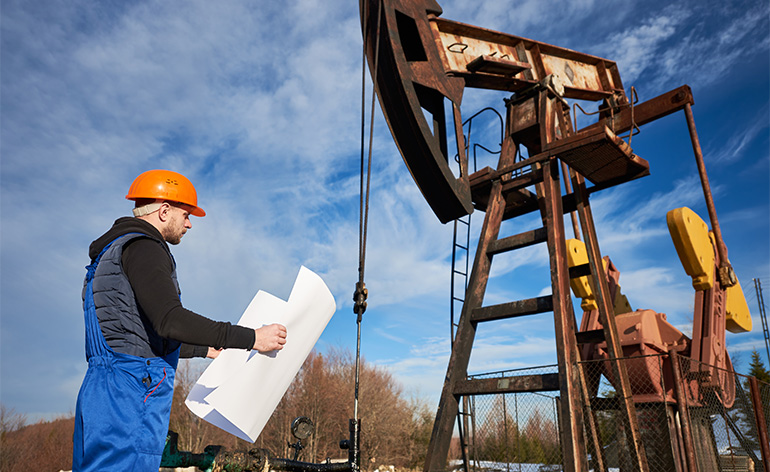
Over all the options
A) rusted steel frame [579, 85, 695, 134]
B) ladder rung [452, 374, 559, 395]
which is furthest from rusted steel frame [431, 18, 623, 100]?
ladder rung [452, 374, 559, 395]

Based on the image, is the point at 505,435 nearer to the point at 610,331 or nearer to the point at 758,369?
the point at 610,331

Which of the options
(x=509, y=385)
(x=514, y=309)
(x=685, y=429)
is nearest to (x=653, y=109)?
(x=514, y=309)

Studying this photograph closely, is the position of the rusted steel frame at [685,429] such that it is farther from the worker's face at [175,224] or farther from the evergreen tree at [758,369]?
the evergreen tree at [758,369]

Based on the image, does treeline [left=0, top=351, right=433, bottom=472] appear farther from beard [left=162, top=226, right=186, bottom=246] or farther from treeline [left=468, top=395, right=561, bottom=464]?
beard [left=162, top=226, right=186, bottom=246]

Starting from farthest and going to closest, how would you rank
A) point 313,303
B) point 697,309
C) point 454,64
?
point 697,309 → point 454,64 → point 313,303

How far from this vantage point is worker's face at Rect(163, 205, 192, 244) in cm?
211

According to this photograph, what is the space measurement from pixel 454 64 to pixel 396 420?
88.1 feet

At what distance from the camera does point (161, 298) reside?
1758 millimetres

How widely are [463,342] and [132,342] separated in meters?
4.30

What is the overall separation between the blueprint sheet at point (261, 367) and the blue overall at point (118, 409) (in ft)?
0.77

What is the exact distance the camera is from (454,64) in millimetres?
5773

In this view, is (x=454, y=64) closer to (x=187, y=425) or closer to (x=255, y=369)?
(x=255, y=369)

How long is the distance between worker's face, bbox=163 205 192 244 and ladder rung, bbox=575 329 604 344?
215 inches

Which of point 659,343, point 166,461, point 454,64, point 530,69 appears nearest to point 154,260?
point 166,461
